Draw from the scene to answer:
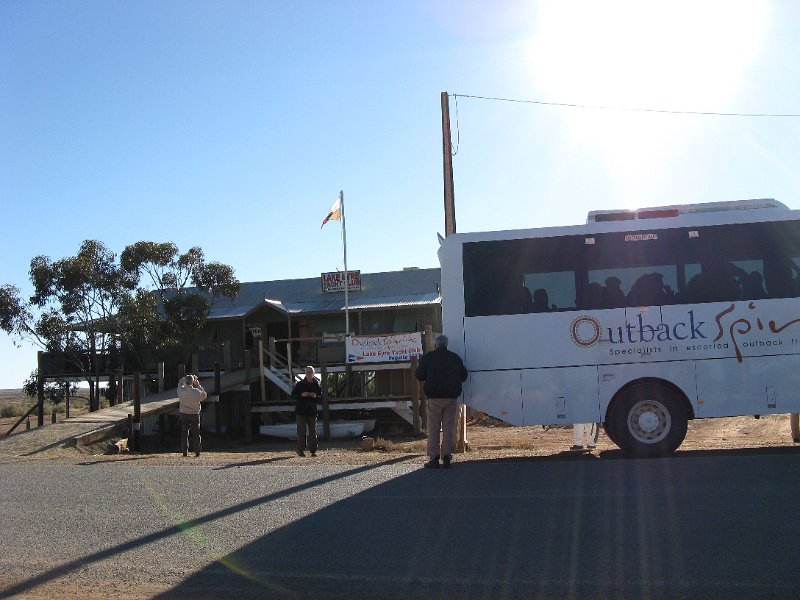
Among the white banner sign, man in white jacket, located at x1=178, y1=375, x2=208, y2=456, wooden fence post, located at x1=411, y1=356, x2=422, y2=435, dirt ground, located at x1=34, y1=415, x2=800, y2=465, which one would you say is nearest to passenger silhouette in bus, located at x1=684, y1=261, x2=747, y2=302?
dirt ground, located at x1=34, y1=415, x2=800, y2=465

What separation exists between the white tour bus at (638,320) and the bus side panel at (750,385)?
1 cm

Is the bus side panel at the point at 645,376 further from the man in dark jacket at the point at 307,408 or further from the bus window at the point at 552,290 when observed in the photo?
the man in dark jacket at the point at 307,408

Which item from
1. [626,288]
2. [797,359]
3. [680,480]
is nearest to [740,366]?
[797,359]

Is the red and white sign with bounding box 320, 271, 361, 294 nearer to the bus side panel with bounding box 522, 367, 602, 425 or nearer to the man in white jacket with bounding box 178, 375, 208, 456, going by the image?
the man in white jacket with bounding box 178, 375, 208, 456

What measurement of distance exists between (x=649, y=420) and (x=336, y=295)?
1012 inches

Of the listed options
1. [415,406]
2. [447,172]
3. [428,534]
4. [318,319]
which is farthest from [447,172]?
[318,319]

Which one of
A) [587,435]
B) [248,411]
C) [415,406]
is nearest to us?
[587,435]

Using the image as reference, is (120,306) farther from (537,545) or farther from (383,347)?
(537,545)

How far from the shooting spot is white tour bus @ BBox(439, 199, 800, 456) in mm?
11906

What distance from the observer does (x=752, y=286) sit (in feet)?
39.5

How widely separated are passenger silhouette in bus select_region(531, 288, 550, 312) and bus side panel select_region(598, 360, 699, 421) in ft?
3.96

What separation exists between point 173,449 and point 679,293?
16436 millimetres

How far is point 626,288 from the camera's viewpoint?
12.1m

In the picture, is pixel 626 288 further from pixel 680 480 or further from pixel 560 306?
pixel 680 480
